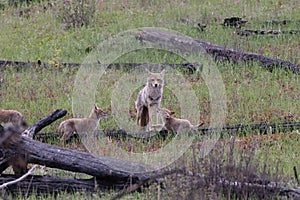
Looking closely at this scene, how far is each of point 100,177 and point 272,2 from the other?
12.8 m

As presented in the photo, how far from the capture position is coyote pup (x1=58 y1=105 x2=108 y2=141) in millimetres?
9531

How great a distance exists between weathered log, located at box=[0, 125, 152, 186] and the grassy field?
→ 22 cm

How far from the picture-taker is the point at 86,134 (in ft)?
31.7

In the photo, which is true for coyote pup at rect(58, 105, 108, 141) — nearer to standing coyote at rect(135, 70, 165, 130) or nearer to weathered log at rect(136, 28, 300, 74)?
standing coyote at rect(135, 70, 165, 130)

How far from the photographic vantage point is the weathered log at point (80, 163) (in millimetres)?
6445

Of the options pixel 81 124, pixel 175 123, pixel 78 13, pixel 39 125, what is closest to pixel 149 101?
pixel 175 123

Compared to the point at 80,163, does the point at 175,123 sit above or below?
above

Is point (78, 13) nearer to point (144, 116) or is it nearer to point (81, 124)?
point (144, 116)

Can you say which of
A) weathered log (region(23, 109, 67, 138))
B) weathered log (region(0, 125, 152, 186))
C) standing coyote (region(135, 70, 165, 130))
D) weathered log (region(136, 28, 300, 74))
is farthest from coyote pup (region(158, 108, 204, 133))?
weathered log (region(136, 28, 300, 74))

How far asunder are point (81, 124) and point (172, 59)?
437 cm

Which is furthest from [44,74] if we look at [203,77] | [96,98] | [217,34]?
[217,34]

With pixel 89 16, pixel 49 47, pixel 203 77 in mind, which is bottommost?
pixel 203 77

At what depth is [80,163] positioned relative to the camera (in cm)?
646

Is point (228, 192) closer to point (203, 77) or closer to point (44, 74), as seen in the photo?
point (203, 77)
